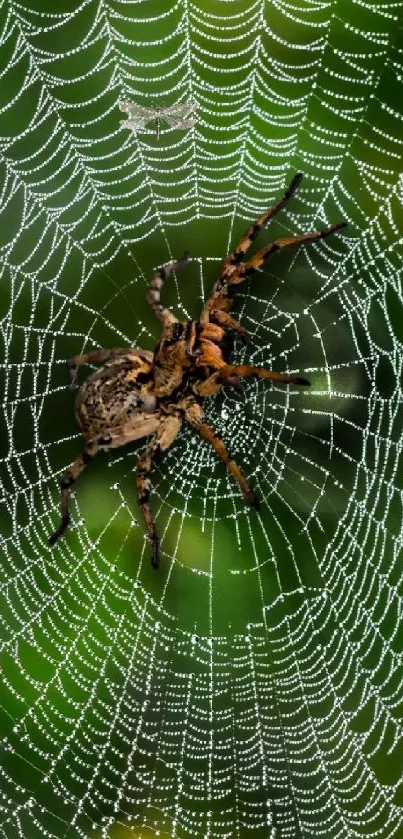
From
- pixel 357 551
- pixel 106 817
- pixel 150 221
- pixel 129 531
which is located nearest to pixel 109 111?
pixel 150 221

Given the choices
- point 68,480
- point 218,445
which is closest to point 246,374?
point 218,445

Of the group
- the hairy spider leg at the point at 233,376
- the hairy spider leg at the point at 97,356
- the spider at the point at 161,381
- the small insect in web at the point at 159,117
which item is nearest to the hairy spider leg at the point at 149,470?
the spider at the point at 161,381

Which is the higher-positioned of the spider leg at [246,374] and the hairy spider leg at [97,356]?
the hairy spider leg at [97,356]

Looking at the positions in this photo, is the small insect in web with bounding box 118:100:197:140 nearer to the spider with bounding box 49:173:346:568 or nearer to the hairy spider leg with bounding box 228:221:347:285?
→ the spider with bounding box 49:173:346:568

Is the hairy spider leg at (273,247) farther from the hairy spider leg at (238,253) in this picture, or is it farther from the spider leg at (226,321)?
the spider leg at (226,321)

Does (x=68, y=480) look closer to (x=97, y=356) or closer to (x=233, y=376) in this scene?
(x=97, y=356)

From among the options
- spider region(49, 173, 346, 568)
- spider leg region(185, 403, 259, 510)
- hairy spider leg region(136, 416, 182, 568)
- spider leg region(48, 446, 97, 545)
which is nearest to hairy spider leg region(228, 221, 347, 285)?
spider region(49, 173, 346, 568)
